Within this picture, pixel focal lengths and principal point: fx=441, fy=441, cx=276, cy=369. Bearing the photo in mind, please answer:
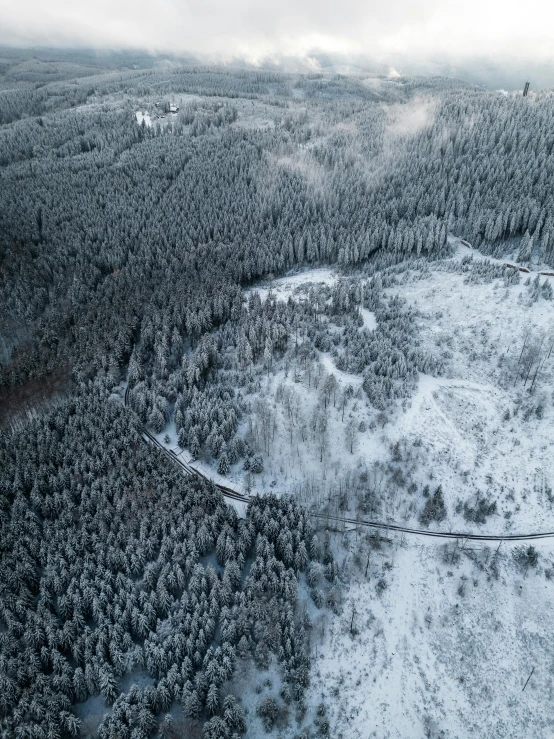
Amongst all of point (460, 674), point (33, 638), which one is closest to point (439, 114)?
point (460, 674)

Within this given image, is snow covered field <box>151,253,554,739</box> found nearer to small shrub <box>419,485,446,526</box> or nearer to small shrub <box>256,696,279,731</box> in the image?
small shrub <box>256,696,279,731</box>

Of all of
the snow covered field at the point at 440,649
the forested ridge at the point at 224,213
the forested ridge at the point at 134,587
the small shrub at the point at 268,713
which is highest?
the forested ridge at the point at 224,213

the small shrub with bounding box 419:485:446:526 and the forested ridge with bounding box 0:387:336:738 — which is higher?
the forested ridge with bounding box 0:387:336:738

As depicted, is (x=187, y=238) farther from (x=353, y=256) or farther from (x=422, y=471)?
(x=422, y=471)

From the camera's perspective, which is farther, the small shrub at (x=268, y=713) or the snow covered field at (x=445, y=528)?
the snow covered field at (x=445, y=528)

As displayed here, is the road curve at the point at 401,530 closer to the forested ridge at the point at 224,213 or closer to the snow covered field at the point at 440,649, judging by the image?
the snow covered field at the point at 440,649

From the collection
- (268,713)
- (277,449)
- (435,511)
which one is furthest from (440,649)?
(277,449)

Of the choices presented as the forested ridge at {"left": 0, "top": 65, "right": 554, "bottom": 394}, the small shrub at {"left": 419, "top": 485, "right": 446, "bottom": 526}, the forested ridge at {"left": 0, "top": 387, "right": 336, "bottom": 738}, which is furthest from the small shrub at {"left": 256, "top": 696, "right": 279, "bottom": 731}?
the forested ridge at {"left": 0, "top": 65, "right": 554, "bottom": 394}

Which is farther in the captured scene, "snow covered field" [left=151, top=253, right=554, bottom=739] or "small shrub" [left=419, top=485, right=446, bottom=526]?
"small shrub" [left=419, top=485, right=446, bottom=526]

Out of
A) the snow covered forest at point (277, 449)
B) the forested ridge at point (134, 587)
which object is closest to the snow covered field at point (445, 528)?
the snow covered forest at point (277, 449)
